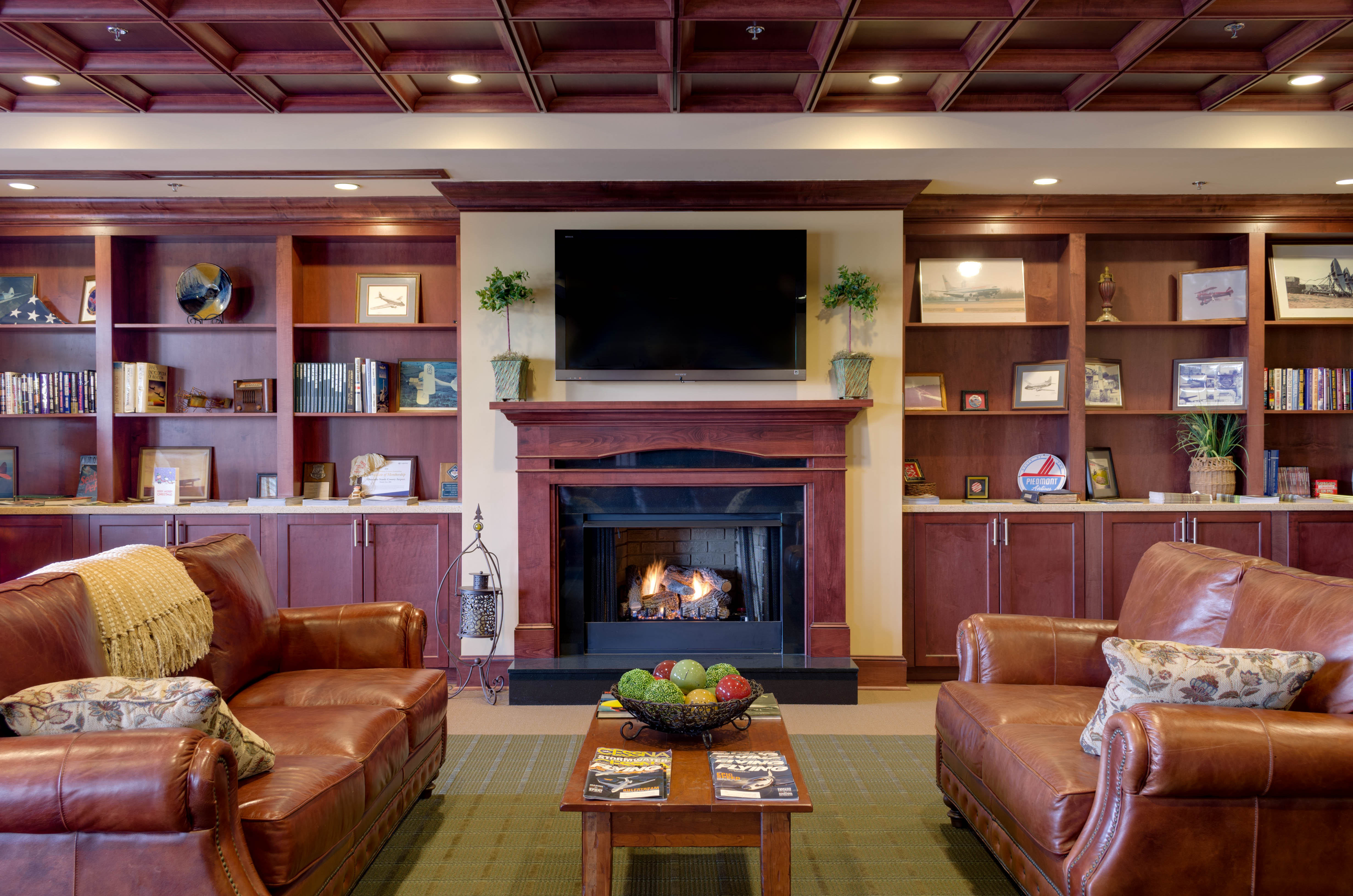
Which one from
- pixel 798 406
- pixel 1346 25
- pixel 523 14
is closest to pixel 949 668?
pixel 798 406

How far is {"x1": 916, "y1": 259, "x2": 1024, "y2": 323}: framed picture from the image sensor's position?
4.30 m

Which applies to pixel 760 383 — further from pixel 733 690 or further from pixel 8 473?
pixel 8 473

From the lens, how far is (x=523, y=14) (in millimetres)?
2688

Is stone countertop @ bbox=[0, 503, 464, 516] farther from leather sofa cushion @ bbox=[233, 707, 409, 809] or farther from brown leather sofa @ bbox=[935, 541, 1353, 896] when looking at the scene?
brown leather sofa @ bbox=[935, 541, 1353, 896]

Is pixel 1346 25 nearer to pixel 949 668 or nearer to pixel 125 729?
pixel 949 668

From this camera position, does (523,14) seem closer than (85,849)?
No

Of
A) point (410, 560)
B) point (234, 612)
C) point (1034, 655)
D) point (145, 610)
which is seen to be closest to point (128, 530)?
point (410, 560)

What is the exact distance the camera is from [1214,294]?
170 inches

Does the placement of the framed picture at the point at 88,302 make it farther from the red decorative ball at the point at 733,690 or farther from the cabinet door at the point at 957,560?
the cabinet door at the point at 957,560

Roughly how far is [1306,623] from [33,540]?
17.3ft

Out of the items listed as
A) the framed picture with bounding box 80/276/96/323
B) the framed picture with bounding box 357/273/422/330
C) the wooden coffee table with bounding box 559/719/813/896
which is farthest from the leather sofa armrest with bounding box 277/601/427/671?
the framed picture with bounding box 80/276/96/323

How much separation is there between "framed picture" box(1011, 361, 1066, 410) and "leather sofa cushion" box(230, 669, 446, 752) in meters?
3.33

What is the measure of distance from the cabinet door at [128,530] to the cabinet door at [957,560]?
3.83 m

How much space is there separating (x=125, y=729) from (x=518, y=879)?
1.11 meters
